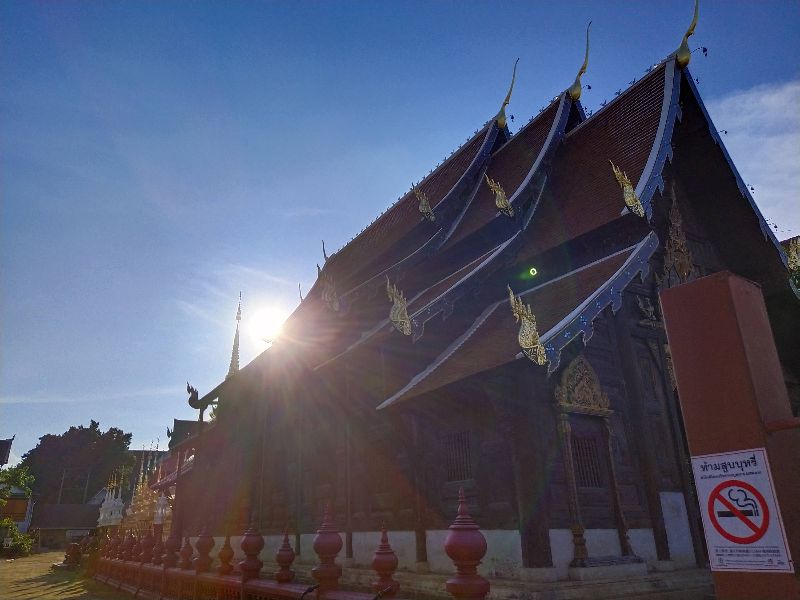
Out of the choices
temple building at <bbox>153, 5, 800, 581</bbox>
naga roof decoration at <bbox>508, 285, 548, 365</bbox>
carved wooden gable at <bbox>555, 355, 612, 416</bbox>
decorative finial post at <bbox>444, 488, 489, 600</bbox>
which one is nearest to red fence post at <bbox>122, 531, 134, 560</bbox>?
temple building at <bbox>153, 5, 800, 581</bbox>

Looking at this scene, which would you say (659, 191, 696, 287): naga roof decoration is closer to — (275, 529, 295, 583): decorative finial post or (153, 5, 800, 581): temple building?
(153, 5, 800, 581): temple building

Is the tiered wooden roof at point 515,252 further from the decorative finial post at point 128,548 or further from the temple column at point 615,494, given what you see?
the decorative finial post at point 128,548

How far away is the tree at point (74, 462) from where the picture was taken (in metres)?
62.5

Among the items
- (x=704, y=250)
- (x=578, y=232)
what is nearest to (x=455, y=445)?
(x=578, y=232)

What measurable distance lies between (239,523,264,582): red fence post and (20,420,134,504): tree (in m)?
71.7

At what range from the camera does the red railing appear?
2486mm

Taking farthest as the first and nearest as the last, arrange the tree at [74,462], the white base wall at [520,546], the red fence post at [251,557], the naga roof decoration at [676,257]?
the tree at [74,462] → the naga roof decoration at [676,257] → the white base wall at [520,546] → the red fence post at [251,557]

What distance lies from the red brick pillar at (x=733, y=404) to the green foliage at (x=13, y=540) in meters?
47.2

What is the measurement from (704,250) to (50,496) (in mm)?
73258

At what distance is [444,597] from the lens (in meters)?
6.11

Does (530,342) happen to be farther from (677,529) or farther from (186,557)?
(186,557)

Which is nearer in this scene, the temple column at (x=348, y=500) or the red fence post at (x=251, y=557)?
the red fence post at (x=251, y=557)

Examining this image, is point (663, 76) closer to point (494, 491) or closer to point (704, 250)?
point (704, 250)

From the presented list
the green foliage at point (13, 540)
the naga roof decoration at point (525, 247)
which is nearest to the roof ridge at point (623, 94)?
the naga roof decoration at point (525, 247)
